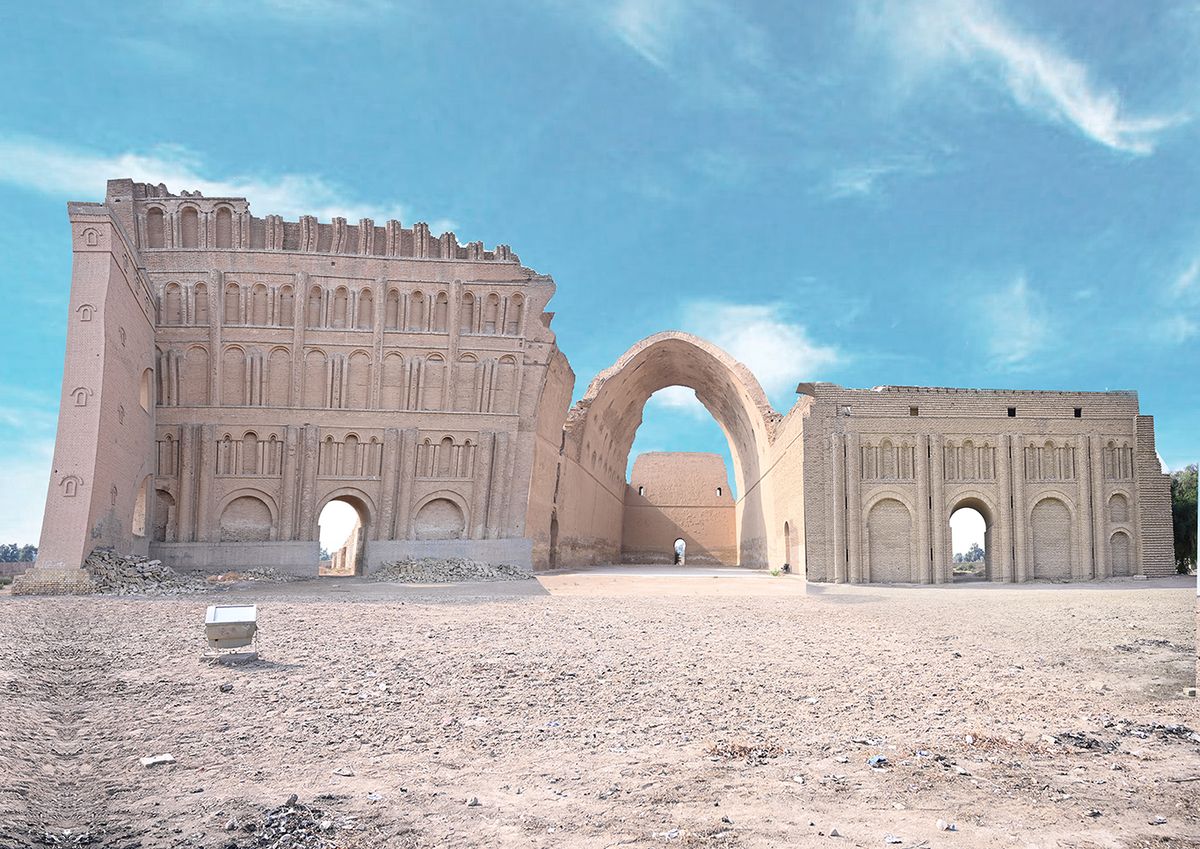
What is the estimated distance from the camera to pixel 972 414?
26.1m

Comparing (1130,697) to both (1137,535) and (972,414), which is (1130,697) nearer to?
(972,414)

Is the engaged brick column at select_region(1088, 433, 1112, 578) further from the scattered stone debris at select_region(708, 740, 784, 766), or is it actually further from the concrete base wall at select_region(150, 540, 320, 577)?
the scattered stone debris at select_region(708, 740, 784, 766)

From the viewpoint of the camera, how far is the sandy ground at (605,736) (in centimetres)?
504

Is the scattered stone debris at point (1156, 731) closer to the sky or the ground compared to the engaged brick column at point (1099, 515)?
closer to the ground

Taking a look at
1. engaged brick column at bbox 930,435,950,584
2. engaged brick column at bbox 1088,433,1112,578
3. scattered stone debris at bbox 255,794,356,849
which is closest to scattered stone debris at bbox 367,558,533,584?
engaged brick column at bbox 930,435,950,584

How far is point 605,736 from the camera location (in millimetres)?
6785

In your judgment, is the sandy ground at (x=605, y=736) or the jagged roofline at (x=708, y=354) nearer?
the sandy ground at (x=605, y=736)

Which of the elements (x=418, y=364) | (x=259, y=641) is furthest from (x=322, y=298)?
(x=259, y=641)

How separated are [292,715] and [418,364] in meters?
22.7

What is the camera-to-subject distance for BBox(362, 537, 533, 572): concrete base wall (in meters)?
28.4

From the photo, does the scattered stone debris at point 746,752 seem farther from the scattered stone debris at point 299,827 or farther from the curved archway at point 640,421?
the curved archway at point 640,421

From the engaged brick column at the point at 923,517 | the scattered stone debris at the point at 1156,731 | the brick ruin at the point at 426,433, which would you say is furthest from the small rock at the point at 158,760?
the engaged brick column at the point at 923,517

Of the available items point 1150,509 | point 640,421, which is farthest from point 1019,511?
point 640,421

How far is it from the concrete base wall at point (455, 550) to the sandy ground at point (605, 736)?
15.6m
